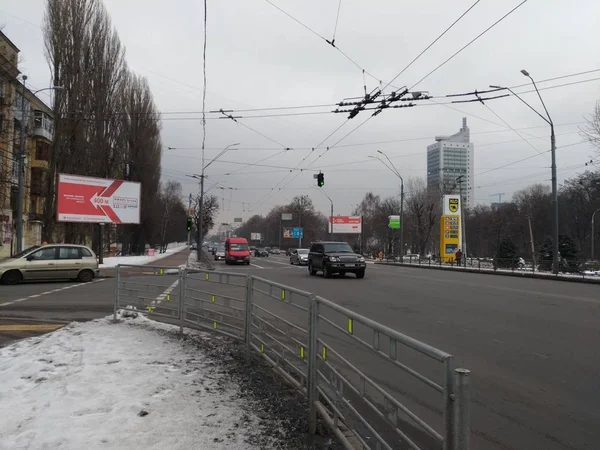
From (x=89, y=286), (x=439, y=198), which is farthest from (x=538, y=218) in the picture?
(x=89, y=286)

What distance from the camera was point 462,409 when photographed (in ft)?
6.99

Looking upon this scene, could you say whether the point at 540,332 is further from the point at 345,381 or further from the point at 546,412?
the point at 345,381

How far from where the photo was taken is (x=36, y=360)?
5887 millimetres

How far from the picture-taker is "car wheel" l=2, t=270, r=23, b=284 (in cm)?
1780

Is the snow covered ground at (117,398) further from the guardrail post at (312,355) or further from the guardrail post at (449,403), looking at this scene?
the guardrail post at (449,403)

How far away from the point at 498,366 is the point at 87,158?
3396cm

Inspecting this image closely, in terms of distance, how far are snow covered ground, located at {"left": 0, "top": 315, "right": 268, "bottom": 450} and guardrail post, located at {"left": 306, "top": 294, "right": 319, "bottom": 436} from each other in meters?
0.51

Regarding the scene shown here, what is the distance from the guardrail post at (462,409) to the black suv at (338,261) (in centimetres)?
2075

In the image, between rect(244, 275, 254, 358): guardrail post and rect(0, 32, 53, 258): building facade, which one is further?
rect(0, 32, 53, 258): building facade

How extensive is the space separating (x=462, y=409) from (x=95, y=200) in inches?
1220

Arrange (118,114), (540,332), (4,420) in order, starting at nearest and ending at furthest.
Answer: (4,420), (540,332), (118,114)

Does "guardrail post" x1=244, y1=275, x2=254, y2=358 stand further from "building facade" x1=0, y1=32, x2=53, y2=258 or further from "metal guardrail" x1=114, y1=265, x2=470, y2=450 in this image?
"building facade" x1=0, y1=32, x2=53, y2=258

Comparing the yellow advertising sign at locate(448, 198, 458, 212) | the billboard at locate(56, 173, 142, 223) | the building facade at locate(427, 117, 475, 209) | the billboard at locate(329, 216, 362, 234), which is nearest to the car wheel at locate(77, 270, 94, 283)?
the billboard at locate(56, 173, 142, 223)

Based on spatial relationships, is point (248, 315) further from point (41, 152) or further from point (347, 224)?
point (347, 224)
